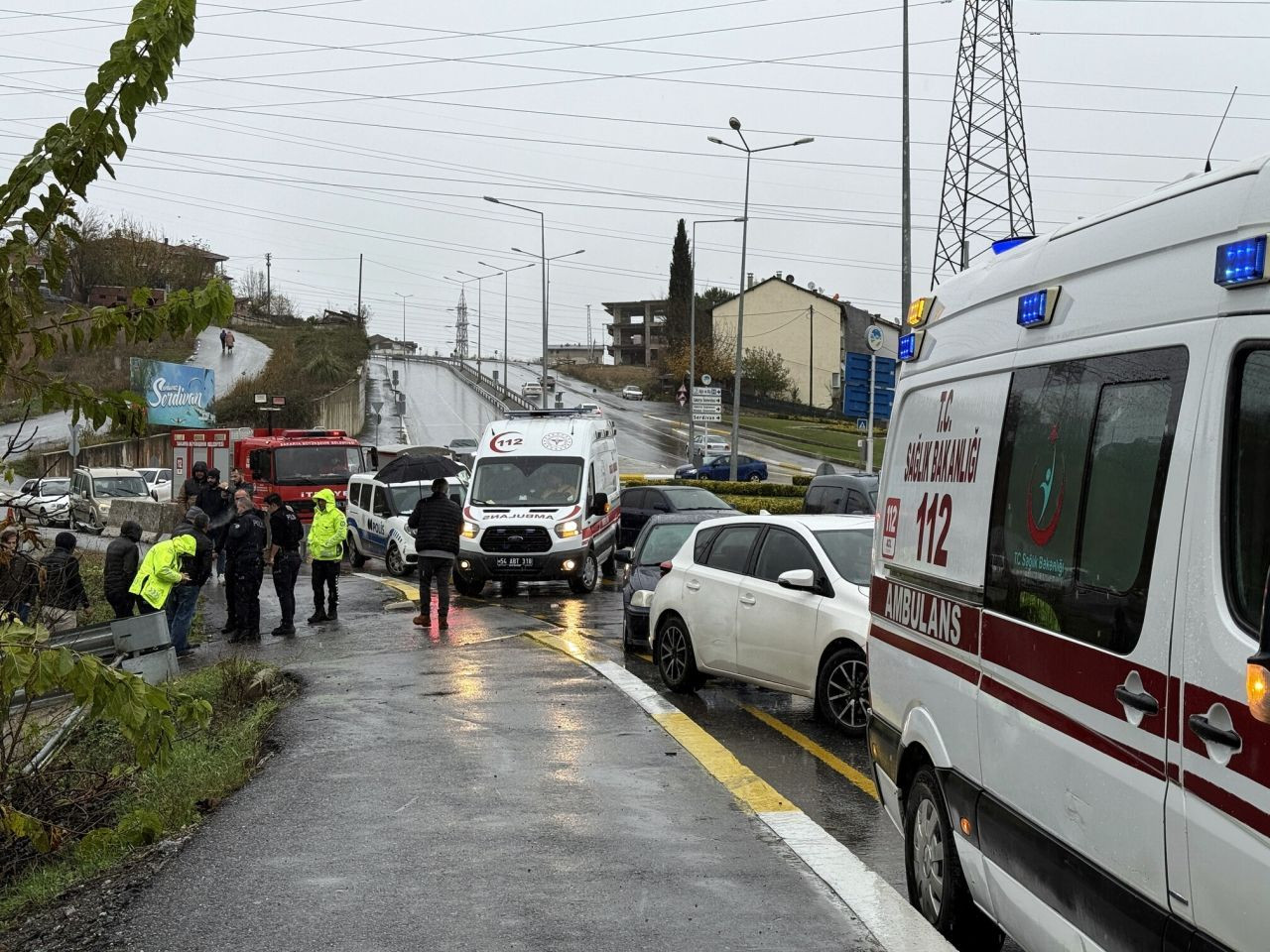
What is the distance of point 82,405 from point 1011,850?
140 inches

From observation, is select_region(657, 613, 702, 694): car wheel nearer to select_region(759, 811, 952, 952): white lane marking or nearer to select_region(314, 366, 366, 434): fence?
select_region(759, 811, 952, 952): white lane marking

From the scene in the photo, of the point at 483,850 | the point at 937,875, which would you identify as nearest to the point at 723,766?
the point at 483,850

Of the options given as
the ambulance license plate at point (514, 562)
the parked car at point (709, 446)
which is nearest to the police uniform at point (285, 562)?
the ambulance license plate at point (514, 562)

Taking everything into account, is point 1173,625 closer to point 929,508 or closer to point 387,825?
point 929,508

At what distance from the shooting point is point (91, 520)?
37.8 meters

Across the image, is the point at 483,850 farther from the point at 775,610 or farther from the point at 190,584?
the point at 190,584

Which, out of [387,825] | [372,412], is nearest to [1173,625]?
[387,825]

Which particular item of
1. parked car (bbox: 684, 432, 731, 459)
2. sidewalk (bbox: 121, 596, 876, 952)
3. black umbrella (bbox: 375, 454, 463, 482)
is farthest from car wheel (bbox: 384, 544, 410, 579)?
parked car (bbox: 684, 432, 731, 459)

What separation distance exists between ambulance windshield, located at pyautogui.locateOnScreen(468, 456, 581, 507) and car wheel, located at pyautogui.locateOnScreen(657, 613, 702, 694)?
33.0 ft

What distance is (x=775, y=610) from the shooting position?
10266 millimetres

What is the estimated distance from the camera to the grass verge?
6785 millimetres

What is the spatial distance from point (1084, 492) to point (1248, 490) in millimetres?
959

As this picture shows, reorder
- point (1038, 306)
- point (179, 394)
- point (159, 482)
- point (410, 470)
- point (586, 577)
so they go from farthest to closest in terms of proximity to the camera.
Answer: point (179, 394) < point (159, 482) < point (410, 470) < point (586, 577) < point (1038, 306)

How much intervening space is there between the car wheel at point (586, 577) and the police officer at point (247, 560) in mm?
5735
